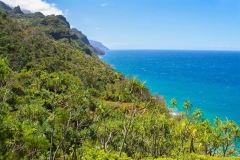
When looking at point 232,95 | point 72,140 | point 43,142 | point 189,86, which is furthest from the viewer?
point 189,86

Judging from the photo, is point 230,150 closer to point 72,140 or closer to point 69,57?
point 72,140

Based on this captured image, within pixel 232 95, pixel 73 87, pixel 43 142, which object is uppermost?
pixel 73 87

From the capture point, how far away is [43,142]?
20891 mm

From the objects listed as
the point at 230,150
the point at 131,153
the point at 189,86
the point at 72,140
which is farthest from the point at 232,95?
the point at 72,140

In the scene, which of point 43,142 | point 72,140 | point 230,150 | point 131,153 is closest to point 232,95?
point 230,150

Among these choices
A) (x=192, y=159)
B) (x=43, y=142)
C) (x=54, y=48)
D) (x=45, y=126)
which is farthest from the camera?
(x=54, y=48)

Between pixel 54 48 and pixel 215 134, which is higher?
pixel 54 48

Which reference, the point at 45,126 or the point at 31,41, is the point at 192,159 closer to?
the point at 45,126

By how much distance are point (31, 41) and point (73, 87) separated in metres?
90.4

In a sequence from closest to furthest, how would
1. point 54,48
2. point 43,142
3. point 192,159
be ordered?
1. point 43,142
2. point 192,159
3. point 54,48

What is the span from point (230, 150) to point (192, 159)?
1214cm

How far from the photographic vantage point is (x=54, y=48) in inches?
4500

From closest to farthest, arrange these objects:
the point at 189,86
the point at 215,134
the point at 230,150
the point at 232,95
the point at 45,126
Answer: the point at 45,126 < the point at 215,134 < the point at 230,150 < the point at 232,95 < the point at 189,86

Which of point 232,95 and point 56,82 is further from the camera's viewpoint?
point 232,95
